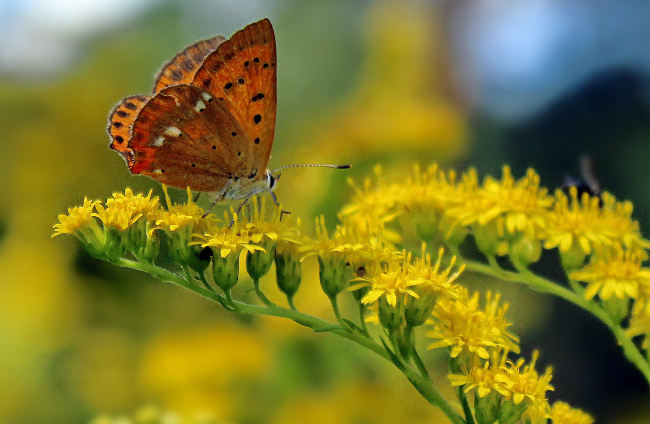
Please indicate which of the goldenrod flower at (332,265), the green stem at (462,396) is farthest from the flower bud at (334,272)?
the green stem at (462,396)

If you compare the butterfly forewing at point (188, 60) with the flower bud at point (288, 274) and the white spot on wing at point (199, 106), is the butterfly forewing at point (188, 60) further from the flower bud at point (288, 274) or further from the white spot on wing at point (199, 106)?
the flower bud at point (288, 274)

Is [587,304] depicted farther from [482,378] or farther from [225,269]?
[225,269]

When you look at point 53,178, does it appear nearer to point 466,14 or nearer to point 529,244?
point 529,244

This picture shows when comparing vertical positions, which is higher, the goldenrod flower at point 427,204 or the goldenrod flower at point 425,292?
the goldenrod flower at point 427,204

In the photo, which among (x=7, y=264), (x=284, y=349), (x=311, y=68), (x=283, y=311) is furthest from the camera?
(x=311, y=68)

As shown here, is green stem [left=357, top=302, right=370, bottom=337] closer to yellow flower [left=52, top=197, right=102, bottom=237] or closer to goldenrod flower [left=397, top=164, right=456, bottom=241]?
goldenrod flower [left=397, top=164, right=456, bottom=241]

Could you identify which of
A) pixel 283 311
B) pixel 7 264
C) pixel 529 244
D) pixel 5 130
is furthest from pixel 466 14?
pixel 283 311

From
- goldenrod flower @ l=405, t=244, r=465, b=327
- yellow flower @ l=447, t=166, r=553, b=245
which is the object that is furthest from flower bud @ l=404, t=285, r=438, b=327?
yellow flower @ l=447, t=166, r=553, b=245
